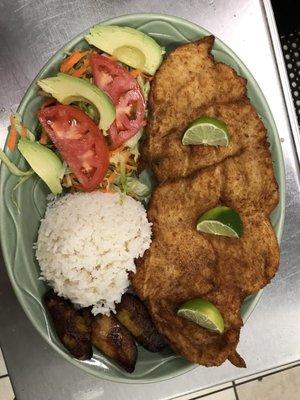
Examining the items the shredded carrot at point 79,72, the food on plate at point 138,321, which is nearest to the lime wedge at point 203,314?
the food on plate at point 138,321

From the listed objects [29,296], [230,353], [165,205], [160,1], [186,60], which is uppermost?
[160,1]

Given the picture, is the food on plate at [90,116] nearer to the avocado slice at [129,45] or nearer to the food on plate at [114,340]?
the avocado slice at [129,45]

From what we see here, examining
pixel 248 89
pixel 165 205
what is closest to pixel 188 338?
pixel 165 205

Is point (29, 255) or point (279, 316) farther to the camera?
point (279, 316)

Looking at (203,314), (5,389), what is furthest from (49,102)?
(5,389)

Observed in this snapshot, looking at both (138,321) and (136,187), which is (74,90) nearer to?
(136,187)

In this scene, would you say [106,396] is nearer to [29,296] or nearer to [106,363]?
[106,363]
